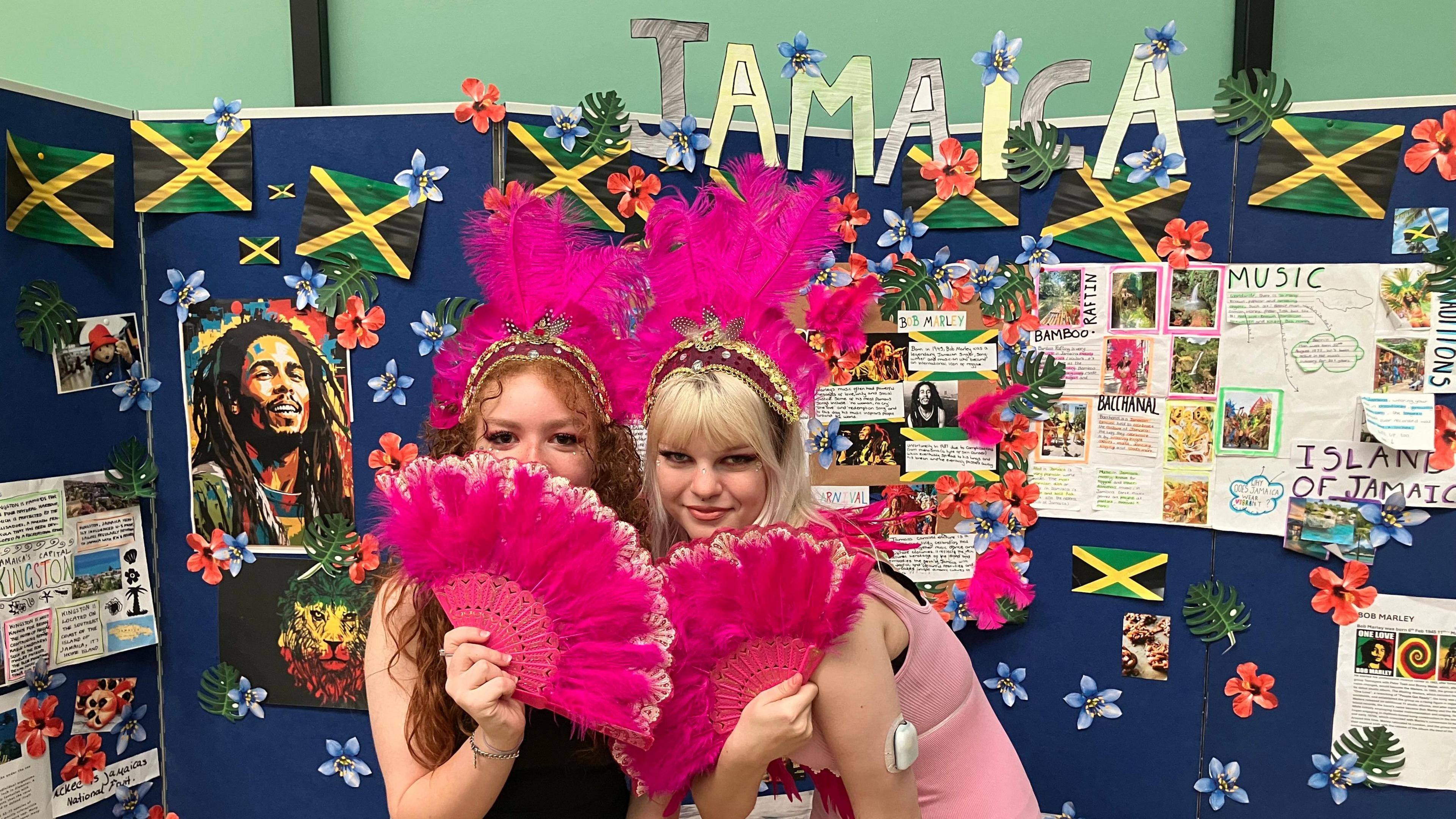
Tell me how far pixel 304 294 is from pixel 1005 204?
5.87 ft

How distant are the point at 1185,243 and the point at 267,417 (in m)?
2.35

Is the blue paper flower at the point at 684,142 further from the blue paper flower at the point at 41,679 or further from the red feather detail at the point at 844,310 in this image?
the blue paper flower at the point at 41,679

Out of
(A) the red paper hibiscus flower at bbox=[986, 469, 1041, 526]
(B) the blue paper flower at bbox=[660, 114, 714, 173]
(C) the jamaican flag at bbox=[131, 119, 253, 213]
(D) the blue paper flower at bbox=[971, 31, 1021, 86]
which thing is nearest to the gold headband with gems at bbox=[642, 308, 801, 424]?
(B) the blue paper flower at bbox=[660, 114, 714, 173]

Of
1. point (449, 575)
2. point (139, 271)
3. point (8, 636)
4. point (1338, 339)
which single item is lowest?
point (8, 636)

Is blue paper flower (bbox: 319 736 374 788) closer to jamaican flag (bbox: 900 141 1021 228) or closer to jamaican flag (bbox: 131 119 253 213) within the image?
jamaican flag (bbox: 131 119 253 213)

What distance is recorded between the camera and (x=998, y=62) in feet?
6.73

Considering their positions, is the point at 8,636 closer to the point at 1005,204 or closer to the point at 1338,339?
the point at 1005,204

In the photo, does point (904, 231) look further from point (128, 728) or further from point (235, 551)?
point (128, 728)

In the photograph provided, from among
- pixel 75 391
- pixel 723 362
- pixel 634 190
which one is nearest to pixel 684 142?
pixel 634 190

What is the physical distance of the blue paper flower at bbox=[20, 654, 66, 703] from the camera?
6.25ft

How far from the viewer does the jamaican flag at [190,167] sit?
204 centimetres

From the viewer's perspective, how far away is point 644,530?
1.57 m

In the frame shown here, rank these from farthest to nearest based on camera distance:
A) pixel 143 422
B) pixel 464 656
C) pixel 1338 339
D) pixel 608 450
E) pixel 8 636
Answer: pixel 143 422
pixel 1338 339
pixel 8 636
pixel 608 450
pixel 464 656

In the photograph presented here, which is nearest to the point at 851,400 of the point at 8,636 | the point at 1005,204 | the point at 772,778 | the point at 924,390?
the point at 924,390
